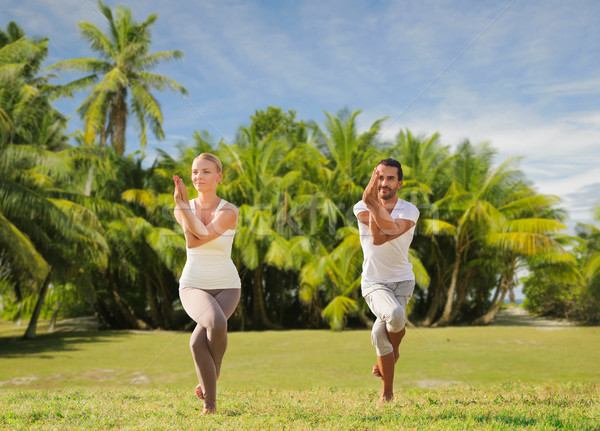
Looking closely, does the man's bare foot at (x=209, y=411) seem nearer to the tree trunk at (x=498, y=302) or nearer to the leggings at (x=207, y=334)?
the leggings at (x=207, y=334)

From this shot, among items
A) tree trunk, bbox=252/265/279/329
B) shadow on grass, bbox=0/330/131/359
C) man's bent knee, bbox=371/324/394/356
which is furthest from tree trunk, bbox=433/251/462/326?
man's bent knee, bbox=371/324/394/356

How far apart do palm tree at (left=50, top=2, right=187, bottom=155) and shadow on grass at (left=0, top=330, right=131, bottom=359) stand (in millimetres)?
11866

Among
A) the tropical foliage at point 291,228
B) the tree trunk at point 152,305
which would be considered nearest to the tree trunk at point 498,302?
A: the tropical foliage at point 291,228

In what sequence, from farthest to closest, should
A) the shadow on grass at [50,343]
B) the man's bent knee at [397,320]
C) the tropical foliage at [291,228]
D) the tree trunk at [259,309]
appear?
the tree trunk at [259,309]
the tropical foliage at [291,228]
the shadow on grass at [50,343]
the man's bent knee at [397,320]

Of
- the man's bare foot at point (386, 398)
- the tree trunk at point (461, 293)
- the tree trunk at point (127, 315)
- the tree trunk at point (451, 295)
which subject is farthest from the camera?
the tree trunk at point (127, 315)

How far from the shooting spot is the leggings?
4457 mm

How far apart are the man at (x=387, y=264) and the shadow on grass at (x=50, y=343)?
39.0ft

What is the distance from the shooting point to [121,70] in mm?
29781

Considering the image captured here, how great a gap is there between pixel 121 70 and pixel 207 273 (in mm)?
27939

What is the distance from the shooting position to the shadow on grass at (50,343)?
15.4 metres

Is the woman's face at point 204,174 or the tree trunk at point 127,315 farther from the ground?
the woman's face at point 204,174

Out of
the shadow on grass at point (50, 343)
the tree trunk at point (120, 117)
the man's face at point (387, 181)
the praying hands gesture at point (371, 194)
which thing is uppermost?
the tree trunk at point (120, 117)

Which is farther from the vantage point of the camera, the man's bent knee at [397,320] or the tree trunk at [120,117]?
the tree trunk at [120,117]

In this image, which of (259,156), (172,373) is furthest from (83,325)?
(172,373)
